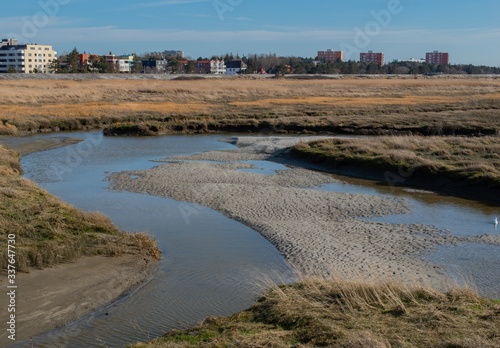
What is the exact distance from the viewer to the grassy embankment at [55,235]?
33.2ft

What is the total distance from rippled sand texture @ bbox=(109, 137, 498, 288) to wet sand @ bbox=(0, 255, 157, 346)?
3.59 m

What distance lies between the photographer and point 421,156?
22.7 metres

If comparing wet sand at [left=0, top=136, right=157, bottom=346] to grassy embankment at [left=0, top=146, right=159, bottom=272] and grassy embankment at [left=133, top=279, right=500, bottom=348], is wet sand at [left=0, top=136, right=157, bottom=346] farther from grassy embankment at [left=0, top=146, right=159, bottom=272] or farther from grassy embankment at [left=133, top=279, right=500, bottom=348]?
grassy embankment at [left=133, top=279, right=500, bottom=348]

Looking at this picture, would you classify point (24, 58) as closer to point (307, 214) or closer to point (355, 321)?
point (307, 214)

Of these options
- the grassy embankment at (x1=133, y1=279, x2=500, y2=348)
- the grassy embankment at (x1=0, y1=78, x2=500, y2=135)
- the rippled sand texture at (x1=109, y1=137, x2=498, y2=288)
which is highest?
the grassy embankment at (x1=0, y1=78, x2=500, y2=135)

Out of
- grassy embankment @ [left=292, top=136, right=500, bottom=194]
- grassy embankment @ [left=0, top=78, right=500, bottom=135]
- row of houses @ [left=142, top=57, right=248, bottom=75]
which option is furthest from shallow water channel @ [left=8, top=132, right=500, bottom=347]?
row of houses @ [left=142, top=57, right=248, bottom=75]

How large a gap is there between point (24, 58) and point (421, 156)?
5156 inches

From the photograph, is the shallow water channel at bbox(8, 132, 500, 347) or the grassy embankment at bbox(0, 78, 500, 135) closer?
the shallow water channel at bbox(8, 132, 500, 347)

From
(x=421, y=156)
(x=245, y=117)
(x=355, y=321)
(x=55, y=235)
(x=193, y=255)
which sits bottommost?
(x=193, y=255)

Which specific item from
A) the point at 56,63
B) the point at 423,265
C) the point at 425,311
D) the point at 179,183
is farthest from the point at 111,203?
the point at 56,63

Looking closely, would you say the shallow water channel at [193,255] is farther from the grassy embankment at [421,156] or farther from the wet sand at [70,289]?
the grassy embankment at [421,156]

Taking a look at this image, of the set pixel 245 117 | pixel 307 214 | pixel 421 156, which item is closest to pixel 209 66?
pixel 245 117

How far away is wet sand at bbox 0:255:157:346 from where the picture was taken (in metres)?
8.08

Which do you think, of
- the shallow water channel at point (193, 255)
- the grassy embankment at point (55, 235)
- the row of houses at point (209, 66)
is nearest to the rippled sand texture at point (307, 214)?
the shallow water channel at point (193, 255)
